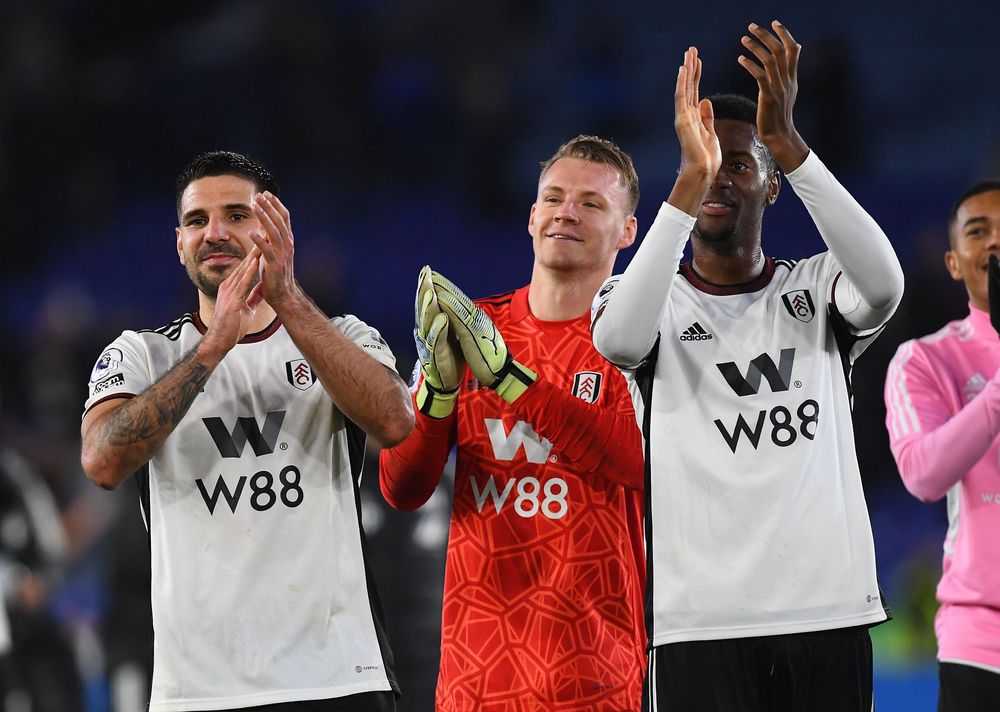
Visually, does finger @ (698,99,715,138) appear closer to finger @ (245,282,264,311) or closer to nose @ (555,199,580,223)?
nose @ (555,199,580,223)

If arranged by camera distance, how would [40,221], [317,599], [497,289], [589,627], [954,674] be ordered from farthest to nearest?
[40,221] → [497,289] → [954,674] → [589,627] → [317,599]

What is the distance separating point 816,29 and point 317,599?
601 cm

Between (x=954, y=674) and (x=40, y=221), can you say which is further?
(x=40, y=221)

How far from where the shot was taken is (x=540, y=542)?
322cm

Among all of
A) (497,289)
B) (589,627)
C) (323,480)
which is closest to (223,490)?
(323,480)

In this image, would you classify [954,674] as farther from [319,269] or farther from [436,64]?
[436,64]

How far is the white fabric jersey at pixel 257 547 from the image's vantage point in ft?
9.32

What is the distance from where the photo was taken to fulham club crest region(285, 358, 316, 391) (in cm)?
309

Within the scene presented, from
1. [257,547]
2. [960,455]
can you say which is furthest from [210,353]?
[960,455]

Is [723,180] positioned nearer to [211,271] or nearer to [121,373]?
[211,271]

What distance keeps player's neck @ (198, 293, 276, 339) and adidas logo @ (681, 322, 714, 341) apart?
1.11 m

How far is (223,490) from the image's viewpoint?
2.93m

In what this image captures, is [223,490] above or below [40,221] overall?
below

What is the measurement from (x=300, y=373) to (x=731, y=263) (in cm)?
114
